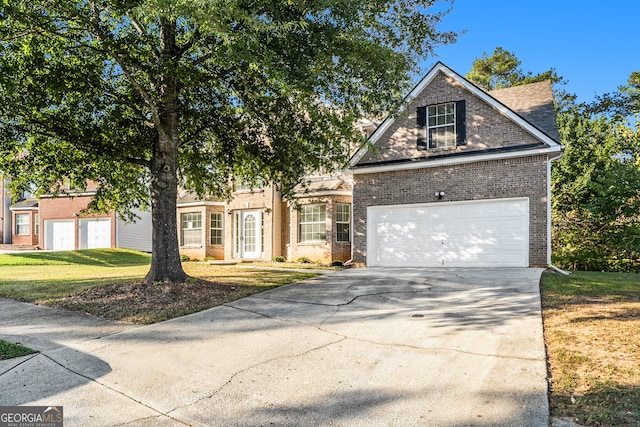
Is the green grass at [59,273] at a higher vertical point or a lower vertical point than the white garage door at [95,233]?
lower

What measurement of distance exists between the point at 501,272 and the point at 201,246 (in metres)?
Result: 15.7

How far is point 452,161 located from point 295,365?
10.6 m

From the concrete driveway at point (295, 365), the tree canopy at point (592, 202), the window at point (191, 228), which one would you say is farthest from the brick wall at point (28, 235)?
the tree canopy at point (592, 202)

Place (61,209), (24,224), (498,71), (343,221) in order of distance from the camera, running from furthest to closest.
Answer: (498,71) → (24,224) → (61,209) → (343,221)

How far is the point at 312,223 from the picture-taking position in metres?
19.2

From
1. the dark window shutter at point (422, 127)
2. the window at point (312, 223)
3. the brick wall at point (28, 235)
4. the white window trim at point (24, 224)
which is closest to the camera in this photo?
the dark window shutter at point (422, 127)

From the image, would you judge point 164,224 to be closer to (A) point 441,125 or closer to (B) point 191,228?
(A) point 441,125

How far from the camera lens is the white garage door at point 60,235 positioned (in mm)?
28578

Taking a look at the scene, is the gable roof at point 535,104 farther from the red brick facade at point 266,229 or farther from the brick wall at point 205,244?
Answer: the brick wall at point 205,244

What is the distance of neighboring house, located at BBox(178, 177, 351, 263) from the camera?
1859 centimetres

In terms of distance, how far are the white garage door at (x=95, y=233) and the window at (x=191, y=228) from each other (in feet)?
22.7

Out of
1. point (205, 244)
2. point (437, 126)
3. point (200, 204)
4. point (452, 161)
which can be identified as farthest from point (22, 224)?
point (452, 161)

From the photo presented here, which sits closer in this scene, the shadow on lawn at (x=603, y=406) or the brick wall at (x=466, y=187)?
the shadow on lawn at (x=603, y=406)

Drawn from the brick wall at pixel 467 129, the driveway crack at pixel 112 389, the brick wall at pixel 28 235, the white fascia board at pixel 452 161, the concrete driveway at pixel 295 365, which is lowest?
the driveway crack at pixel 112 389
